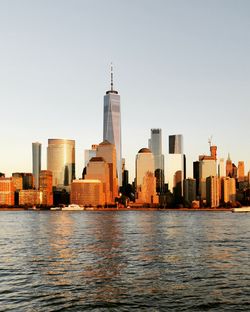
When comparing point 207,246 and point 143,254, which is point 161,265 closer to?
point 143,254

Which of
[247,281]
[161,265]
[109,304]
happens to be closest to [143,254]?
[161,265]

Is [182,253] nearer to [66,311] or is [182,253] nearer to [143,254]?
[143,254]

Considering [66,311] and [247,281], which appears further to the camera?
[247,281]

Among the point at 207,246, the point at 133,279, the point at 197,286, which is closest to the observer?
the point at 197,286

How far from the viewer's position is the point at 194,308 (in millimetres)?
44906

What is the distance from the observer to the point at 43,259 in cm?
7775

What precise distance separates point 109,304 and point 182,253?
135ft

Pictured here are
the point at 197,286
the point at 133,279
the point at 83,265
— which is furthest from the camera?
the point at 83,265

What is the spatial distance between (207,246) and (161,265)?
30.7 meters

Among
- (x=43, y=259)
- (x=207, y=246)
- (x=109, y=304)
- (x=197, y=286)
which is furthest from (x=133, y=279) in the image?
(x=207, y=246)

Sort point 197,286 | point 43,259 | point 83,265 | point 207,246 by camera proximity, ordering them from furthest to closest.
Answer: point 207,246
point 43,259
point 83,265
point 197,286

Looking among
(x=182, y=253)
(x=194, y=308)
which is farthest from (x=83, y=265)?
(x=194, y=308)

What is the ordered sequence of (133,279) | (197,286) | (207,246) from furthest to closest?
(207,246), (133,279), (197,286)

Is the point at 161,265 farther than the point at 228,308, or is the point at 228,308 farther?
the point at 161,265
